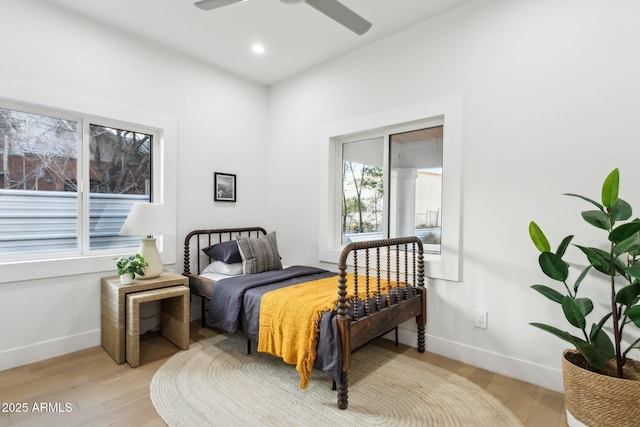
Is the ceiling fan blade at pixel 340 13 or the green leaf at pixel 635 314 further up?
the ceiling fan blade at pixel 340 13

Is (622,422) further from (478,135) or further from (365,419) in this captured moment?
(478,135)

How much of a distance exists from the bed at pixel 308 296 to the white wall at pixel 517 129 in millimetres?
432

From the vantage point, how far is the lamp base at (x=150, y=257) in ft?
8.41

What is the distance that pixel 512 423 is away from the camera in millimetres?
1714

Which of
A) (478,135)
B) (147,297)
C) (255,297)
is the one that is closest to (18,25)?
(147,297)

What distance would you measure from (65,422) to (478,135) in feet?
10.0

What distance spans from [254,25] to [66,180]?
1973 millimetres

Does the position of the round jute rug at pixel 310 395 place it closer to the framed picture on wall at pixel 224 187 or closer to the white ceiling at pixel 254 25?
the framed picture on wall at pixel 224 187

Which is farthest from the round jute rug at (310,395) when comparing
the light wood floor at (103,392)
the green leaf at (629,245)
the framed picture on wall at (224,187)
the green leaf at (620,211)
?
the framed picture on wall at (224,187)

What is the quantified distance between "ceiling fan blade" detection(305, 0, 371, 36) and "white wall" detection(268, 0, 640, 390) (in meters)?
0.84

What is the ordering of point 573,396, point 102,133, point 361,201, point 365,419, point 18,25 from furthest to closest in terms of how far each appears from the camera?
point 361,201 < point 102,133 < point 18,25 < point 365,419 < point 573,396

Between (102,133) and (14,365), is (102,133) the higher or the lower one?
the higher one

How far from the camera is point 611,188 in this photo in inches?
61.0

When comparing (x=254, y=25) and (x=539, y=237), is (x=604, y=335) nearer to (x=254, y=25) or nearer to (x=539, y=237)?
(x=539, y=237)
